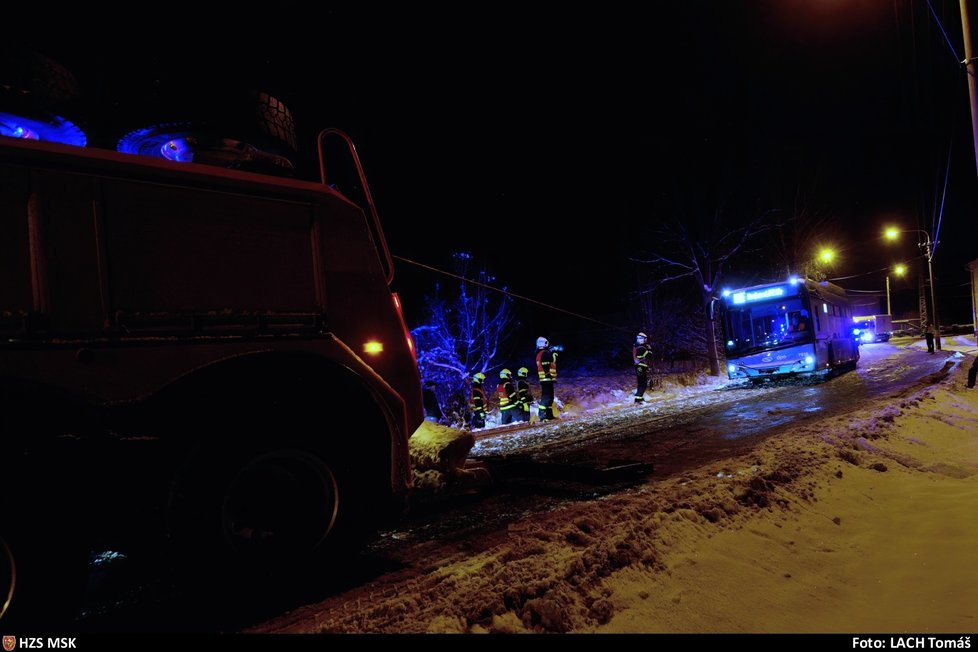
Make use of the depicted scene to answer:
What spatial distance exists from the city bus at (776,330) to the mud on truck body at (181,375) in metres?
14.8

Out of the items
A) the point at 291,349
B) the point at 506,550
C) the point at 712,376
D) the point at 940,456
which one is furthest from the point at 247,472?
the point at 712,376

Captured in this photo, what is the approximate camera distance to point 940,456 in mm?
6070

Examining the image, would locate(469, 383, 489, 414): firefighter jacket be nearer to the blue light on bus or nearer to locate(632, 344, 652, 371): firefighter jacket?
locate(632, 344, 652, 371): firefighter jacket

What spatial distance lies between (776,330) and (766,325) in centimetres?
31

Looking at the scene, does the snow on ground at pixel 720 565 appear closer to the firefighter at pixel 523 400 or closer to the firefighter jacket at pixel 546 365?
the firefighter jacket at pixel 546 365

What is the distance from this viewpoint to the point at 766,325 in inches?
616

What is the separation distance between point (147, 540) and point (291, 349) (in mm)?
1251

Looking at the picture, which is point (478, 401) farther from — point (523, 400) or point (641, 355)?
point (641, 355)

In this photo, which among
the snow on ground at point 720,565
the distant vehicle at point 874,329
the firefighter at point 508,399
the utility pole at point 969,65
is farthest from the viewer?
the distant vehicle at point 874,329

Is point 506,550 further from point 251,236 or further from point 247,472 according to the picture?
point 251,236

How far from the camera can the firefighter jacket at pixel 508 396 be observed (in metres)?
12.4

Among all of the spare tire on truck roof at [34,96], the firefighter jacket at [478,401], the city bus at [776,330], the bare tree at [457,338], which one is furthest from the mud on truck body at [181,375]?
the city bus at [776,330]

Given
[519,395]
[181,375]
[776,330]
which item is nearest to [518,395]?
[519,395]

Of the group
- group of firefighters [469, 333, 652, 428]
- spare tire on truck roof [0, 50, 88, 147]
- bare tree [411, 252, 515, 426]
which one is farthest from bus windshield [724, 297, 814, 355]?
spare tire on truck roof [0, 50, 88, 147]
